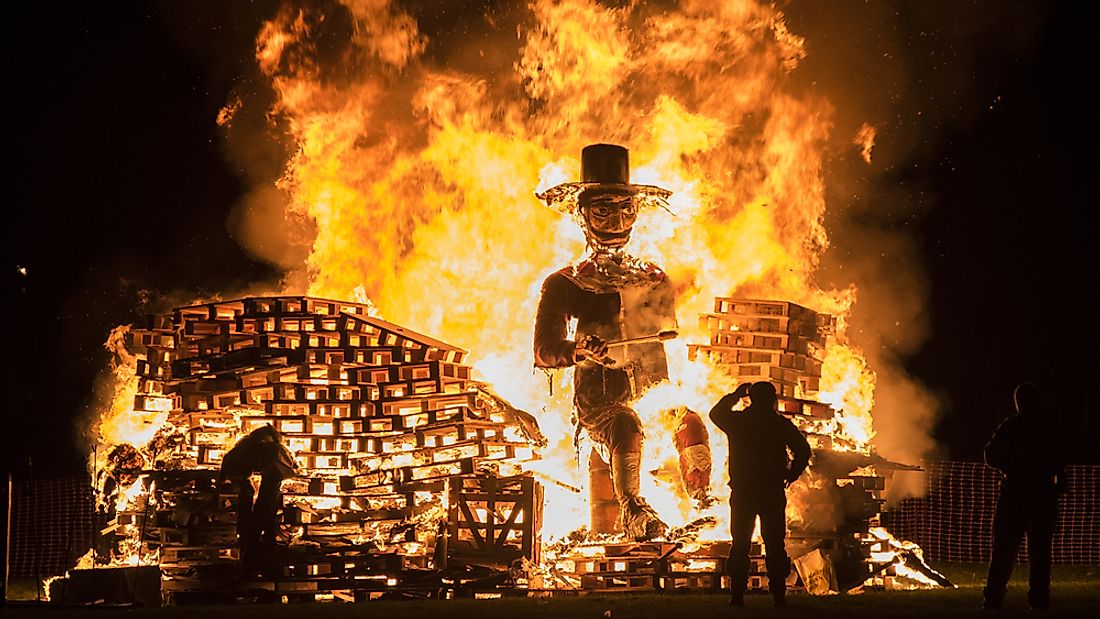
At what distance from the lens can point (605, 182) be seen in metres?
20.7

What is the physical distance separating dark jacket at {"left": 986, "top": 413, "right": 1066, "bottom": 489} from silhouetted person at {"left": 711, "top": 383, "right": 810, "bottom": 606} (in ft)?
6.10

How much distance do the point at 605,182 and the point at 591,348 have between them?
2.32m

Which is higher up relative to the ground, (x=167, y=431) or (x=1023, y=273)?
(x=1023, y=273)

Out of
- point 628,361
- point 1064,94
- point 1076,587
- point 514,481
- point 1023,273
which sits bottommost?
point 1076,587

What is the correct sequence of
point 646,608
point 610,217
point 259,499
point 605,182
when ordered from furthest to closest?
point 610,217, point 605,182, point 259,499, point 646,608

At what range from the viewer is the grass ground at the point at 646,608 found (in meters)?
14.6

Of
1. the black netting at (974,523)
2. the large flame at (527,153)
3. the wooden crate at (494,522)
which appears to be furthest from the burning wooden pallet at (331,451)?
the black netting at (974,523)

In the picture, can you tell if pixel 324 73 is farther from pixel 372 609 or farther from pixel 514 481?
pixel 372 609

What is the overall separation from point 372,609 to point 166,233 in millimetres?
18650

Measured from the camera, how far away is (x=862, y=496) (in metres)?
19.5

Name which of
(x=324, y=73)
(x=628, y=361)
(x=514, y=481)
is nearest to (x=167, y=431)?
(x=514, y=481)

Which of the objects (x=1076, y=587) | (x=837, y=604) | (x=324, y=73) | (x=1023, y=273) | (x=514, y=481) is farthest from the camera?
(x=1023, y=273)

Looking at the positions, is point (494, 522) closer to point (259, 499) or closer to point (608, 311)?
point (259, 499)

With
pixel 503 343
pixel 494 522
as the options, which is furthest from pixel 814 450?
pixel 503 343
